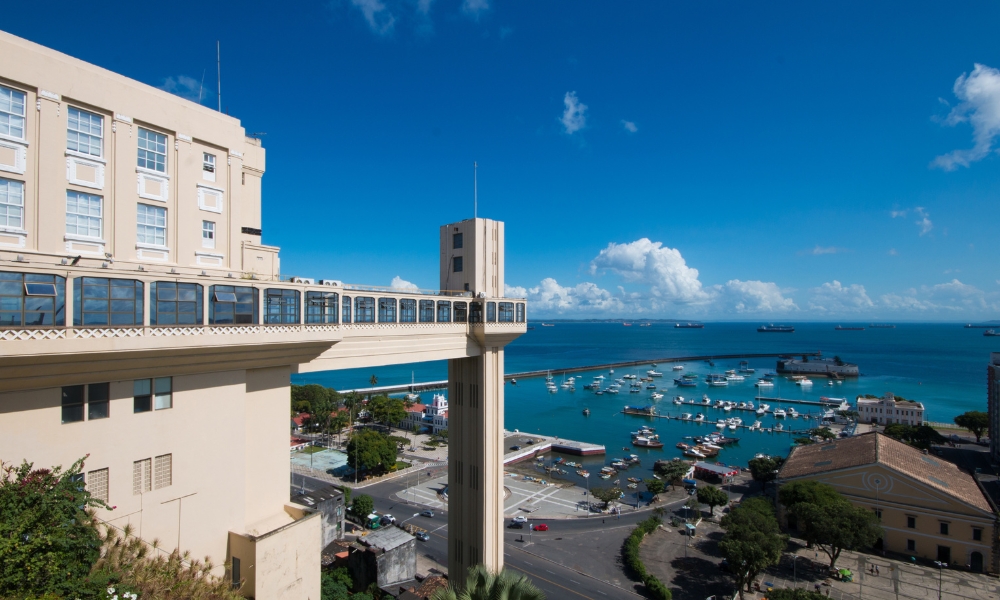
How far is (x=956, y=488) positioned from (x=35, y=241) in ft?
195

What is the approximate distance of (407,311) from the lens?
1909cm

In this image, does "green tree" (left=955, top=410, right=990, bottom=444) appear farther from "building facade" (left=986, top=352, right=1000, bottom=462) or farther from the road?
the road

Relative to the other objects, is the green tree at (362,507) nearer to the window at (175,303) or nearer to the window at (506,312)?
the window at (506,312)

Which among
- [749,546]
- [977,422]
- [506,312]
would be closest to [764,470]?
[749,546]

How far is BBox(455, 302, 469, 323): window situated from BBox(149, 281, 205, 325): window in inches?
454

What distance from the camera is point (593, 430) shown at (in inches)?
3684

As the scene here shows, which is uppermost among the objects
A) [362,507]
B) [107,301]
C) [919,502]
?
[107,301]

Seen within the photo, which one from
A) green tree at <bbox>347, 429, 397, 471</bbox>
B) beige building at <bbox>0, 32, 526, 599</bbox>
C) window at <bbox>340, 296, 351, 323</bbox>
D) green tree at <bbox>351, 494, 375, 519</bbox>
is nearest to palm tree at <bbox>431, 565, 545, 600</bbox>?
beige building at <bbox>0, 32, 526, 599</bbox>

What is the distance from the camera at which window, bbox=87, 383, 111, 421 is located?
10594mm

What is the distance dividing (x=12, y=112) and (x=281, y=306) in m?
6.72

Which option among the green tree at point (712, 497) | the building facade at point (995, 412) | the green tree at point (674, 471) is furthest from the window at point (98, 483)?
the building facade at point (995, 412)

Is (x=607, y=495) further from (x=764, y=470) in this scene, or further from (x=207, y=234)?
(x=207, y=234)

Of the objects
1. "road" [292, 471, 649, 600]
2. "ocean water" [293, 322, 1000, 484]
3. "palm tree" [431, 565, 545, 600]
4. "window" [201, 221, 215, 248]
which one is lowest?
"ocean water" [293, 322, 1000, 484]

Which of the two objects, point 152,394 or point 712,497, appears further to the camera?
point 712,497
